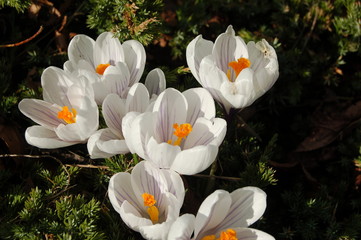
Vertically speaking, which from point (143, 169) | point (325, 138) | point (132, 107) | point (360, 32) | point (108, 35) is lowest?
point (325, 138)

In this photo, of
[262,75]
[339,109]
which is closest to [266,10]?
[339,109]

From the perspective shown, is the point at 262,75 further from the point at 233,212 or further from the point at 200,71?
the point at 233,212

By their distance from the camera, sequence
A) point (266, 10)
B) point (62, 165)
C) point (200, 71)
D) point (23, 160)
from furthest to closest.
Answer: point (266, 10) → point (23, 160) → point (62, 165) → point (200, 71)

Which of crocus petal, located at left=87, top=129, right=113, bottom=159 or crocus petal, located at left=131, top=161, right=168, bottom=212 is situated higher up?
crocus petal, located at left=87, top=129, right=113, bottom=159

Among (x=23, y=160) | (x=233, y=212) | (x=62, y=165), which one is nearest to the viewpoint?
(x=233, y=212)

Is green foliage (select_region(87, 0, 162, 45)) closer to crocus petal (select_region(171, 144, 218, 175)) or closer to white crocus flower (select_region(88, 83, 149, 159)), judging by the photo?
white crocus flower (select_region(88, 83, 149, 159))

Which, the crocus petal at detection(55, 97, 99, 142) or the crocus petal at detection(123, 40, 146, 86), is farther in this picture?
the crocus petal at detection(123, 40, 146, 86)

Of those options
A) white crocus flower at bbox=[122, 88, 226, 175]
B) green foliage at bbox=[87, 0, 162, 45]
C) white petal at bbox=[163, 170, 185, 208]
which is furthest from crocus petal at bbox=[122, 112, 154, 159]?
green foliage at bbox=[87, 0, 162, 45]
